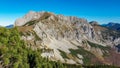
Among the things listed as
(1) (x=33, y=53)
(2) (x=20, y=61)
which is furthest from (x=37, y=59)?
(2) (x=20, y=61)

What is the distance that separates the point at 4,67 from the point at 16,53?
6.94 m

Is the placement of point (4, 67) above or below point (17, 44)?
below

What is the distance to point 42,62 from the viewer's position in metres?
135

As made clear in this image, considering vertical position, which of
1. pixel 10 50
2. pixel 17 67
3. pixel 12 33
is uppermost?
pixel 12 33

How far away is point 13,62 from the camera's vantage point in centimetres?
10712

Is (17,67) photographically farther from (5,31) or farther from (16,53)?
(5,31)

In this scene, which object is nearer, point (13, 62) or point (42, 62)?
point (13, 62)

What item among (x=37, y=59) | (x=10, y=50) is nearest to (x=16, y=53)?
(x=10, y=50)

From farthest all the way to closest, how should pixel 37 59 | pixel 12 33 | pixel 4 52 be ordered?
pixel 37 59
pixel 12 33
pixel 4 52

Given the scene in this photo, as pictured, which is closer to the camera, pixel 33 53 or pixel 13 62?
pixel 13 62

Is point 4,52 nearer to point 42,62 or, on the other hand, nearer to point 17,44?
point 17,44

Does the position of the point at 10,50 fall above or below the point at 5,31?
below

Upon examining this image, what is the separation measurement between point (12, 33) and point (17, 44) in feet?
16.4

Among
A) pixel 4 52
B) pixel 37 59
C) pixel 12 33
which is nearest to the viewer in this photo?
pixel 4 52
